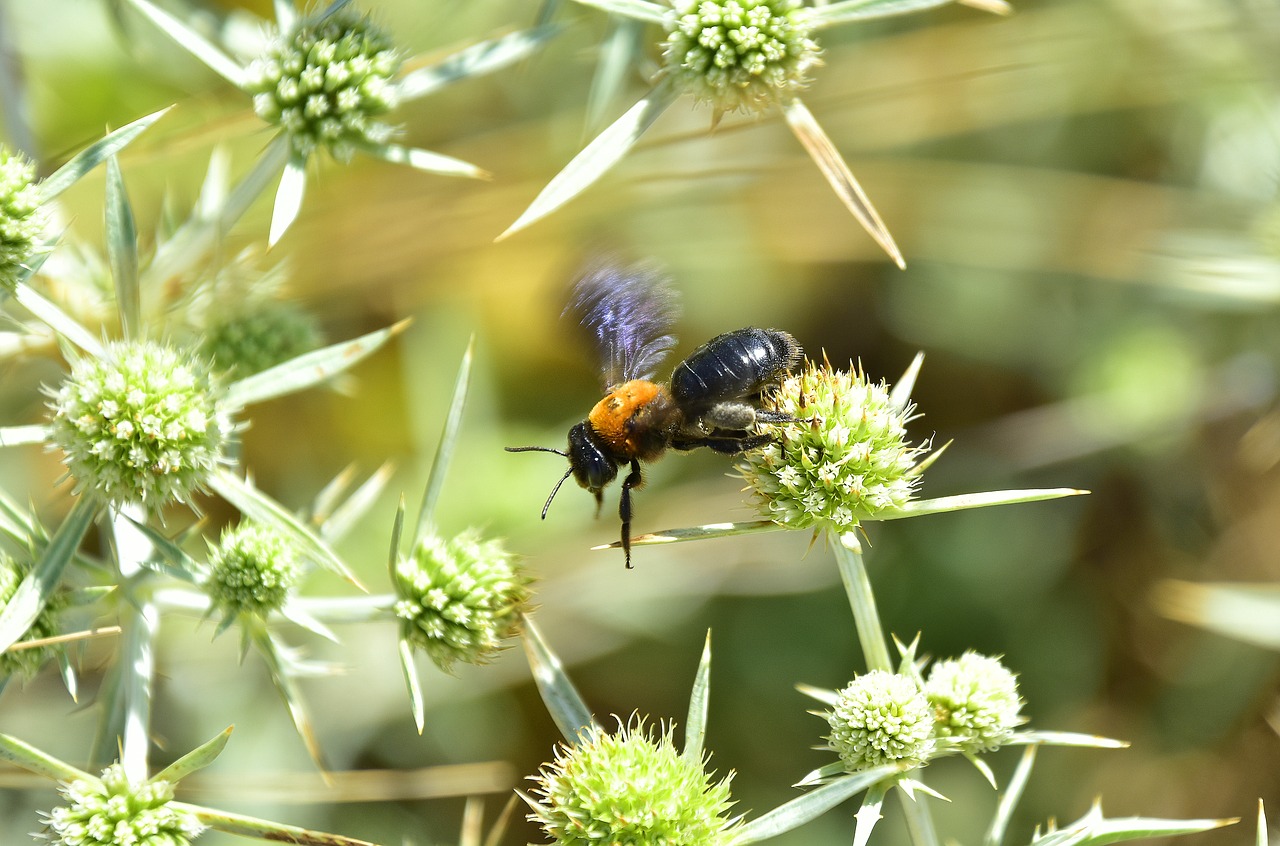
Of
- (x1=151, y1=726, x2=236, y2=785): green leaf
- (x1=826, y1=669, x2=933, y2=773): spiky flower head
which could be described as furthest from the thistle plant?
(x1=151, y1=726, x2=236, y2=785): green leaf

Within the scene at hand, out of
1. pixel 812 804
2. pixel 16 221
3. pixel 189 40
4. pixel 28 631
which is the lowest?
pixel 812 804

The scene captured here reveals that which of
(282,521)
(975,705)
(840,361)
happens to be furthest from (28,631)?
(840,361)

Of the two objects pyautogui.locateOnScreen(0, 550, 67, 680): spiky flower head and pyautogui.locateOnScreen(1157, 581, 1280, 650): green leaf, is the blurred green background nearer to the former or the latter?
pyautogui.locateOnScreen(1157, 581, 1280, 650): green leaf

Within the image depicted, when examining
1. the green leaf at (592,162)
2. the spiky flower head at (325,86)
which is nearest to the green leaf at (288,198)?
the spiky flower head at (325,86)

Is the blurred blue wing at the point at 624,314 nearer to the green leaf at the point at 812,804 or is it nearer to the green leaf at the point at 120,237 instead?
the green leaf at the point at 120,237

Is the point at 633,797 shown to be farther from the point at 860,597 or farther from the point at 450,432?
the point at 450,432

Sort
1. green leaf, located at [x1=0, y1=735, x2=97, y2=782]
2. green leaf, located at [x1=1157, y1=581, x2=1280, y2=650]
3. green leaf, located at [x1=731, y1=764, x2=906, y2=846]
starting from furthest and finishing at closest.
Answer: green leaf, located at [x1=1157, y1=581, x2=1280, y2=650] → green leaf, located at [x1=0, y1=735, x2=97, y2=782] → green leaf, located at [x1=731, y1=764, x2=906, y2=846]

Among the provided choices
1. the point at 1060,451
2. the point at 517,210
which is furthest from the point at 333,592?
the point at 1060,451
